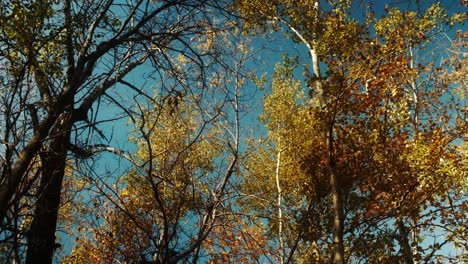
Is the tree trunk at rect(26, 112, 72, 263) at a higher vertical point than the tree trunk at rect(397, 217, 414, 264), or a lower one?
lower

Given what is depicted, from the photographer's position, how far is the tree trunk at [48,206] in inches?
171

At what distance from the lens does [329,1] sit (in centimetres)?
1208

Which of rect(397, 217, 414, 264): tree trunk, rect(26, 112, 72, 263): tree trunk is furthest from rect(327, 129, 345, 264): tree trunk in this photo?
rect(26, 112, 72, 263): tree trunk

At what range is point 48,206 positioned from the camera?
4.64 m

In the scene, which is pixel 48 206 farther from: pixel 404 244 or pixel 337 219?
pixel 404 244

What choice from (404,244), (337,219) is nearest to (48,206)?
(337,219)

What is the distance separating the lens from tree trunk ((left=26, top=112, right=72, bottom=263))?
14.3 feet

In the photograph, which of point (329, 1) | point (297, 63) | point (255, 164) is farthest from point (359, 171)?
point (255, 164)

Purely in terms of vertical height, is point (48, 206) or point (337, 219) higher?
point (337, 219)

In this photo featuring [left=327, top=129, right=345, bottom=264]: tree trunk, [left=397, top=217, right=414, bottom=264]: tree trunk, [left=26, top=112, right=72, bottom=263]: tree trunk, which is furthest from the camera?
[left=397, top=217, right=414, bottom=264]: tree trunk

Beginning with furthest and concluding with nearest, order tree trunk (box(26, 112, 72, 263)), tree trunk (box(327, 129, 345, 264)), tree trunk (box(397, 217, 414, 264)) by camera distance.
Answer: tree trunk (box(397, 217, 414, 264))
tree trunk (box(327, 129, 345, 264))
tree trunk (box(26, 112, 72, 263))

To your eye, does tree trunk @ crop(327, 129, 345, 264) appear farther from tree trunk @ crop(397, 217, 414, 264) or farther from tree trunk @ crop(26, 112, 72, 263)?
tree trunk @ crop(26, 112, 72, 263)

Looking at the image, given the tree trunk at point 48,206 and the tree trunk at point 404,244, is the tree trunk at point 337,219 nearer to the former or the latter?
the tree trunk at point 404,244

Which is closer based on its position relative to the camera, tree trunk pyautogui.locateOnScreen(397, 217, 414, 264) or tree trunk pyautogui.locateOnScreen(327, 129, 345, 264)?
tree trunk pyautogui.locateOnScreen(327, 129, 345, 264)
